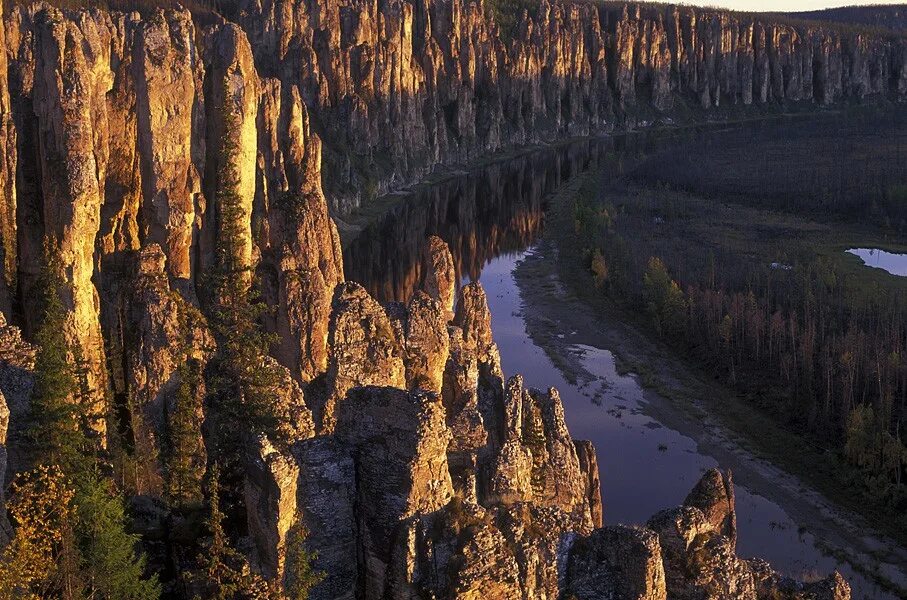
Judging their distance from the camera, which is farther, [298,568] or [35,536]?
[35,536]

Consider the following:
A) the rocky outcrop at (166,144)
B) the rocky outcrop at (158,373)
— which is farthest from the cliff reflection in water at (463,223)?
the rocky outcrop at (158,373)

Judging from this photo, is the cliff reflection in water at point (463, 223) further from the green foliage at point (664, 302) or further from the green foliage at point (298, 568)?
the green foliage at point (298, 568)

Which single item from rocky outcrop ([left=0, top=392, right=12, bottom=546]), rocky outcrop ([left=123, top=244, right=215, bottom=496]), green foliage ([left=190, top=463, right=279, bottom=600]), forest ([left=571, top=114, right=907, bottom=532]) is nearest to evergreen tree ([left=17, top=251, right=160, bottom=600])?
rocky outcrop ([left=0, top=392, right=12, bottom=546])

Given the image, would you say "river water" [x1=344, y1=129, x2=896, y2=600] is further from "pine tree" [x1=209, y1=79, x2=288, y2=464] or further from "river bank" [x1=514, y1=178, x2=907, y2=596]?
"pine tree" [x1=209, y1=79, x2=288, y2=464]

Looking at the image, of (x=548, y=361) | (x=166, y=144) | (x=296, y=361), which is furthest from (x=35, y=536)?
(x=548, y=361)

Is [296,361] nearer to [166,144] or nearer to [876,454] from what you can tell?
[166,144]

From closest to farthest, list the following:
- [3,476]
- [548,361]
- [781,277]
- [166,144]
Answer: [3,476], [166,144], [548,361], [781,277]
